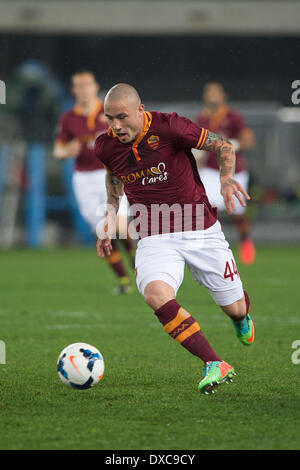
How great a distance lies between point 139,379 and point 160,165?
1.27 meters

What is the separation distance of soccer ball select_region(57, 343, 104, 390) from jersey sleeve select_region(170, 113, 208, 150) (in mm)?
1338

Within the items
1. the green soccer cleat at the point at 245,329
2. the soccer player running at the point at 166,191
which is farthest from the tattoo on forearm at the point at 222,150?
the green soccer cleat at the point at 245,329

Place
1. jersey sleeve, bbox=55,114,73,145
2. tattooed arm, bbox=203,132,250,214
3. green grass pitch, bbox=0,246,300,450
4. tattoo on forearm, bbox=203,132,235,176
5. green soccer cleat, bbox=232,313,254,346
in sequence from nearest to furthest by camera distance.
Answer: green grass pitch, bbox=0,246,300,450 → tattooed arm, bbox=203,132,250,214 → tattoo on forearm, bbox=203,132,235,176 → green soccer cleat, bbox=232,313,254,346 → jersey sleeve, bbox=55,114,73,145

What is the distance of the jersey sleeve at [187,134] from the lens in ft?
16.6

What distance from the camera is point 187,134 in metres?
5.05

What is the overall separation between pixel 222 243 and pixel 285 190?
587 inches

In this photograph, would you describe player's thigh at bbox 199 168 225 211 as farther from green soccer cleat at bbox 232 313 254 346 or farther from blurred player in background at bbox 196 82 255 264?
green soccer cleat at bbox 232 313 254 346

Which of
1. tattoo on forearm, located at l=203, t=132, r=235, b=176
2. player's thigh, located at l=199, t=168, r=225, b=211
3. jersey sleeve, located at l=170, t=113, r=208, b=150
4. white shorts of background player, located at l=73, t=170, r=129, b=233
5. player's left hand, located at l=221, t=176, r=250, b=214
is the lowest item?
player's thigh, located at l=199, t=168, r=225, b=211

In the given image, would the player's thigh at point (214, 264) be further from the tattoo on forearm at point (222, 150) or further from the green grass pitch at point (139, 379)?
the green grass pitch at point (139, 379)

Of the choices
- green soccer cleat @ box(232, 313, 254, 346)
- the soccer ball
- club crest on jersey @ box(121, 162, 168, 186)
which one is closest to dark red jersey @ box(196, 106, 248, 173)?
green soccer cleat @ box(232, 313, 254, 346)

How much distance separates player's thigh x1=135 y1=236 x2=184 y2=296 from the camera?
16.1 ft

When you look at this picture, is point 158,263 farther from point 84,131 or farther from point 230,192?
point 84,131

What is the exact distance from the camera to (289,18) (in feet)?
61.1

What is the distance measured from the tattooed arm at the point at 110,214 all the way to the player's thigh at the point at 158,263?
20 centimetres
